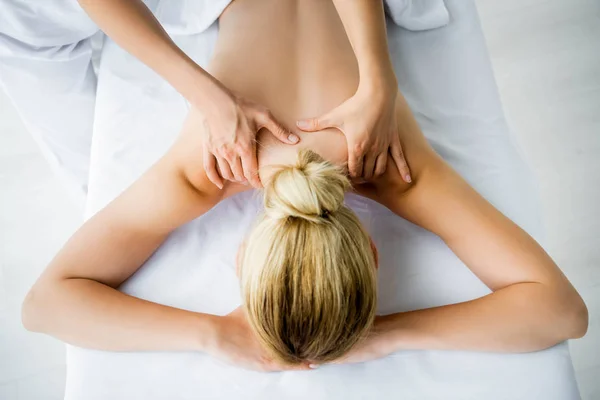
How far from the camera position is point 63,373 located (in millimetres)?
1471

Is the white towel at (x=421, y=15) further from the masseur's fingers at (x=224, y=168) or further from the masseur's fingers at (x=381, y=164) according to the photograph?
the masseur's fingers at (x=224, y=168)

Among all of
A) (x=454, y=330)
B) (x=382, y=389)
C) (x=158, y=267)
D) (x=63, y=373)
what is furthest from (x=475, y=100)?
(x=63, y=373)

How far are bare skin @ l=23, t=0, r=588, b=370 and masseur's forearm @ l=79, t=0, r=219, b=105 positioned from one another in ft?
0.28

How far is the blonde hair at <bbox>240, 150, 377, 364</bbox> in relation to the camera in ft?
2.33

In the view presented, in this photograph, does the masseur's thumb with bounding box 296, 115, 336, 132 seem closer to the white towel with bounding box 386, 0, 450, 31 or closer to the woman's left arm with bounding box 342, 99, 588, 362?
the woman's left arm with bounding box 342, 99, 588, 362

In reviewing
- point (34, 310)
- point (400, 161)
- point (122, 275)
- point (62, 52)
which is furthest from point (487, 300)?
point (62, 52)

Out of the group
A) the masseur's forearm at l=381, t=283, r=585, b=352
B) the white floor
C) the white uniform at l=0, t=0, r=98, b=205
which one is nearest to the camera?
the masseur's forearm at l=381, t=283, r=585, b=352

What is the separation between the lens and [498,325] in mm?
910

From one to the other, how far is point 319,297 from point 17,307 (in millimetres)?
1295

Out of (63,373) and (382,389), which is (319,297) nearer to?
(382,389)

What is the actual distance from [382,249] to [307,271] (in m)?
0.38

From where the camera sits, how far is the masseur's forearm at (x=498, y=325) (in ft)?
2.98

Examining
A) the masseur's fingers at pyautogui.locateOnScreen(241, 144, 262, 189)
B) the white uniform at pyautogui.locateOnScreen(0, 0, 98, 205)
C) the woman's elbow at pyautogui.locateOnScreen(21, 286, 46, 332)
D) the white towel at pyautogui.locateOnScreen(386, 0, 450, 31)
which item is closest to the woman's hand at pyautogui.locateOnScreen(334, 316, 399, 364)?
the masseur's fingers at pyautogui.locateOnScreen(241, 144, 262, 189)

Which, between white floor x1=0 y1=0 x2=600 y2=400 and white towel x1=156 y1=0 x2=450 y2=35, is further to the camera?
white floor x1=0 y1=0 x2=600 y2=400
